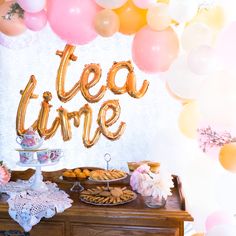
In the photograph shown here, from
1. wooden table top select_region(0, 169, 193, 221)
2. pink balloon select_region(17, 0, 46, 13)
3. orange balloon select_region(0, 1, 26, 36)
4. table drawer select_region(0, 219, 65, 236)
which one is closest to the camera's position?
wooden table top select_region(0, 169, 193, 221)

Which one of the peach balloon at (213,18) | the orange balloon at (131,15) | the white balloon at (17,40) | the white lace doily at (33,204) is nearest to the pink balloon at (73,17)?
the orange balloon at (131,15)

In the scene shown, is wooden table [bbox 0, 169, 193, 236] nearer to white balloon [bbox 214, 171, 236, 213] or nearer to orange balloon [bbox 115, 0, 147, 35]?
white balloon [bbox 214, 171, 236, 213]

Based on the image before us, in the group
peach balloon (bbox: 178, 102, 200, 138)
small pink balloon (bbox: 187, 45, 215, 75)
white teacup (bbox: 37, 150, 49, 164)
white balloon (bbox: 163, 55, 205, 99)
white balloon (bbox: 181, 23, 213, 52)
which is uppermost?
white balloon (bbox: 181, 23, 213, 52)

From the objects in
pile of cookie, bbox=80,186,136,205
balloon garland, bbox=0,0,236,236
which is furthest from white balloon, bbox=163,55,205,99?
pile of cookie, bbox=80,186,136,205

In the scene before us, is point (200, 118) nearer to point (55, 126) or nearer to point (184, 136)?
point (184, 136)

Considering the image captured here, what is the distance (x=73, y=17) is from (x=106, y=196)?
1009 millimetres

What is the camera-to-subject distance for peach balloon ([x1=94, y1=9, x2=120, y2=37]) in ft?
6.82

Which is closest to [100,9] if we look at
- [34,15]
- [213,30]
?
[34,15]

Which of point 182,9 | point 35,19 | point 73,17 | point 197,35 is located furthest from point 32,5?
point 197,35

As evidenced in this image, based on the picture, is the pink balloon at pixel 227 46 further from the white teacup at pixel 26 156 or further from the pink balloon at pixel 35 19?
the white teacup at pixel 26 156

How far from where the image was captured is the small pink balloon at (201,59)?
2029 mm

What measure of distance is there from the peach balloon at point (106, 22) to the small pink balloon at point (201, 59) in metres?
0.45

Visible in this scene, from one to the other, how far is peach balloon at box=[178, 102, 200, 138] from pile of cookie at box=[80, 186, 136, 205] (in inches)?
19.8

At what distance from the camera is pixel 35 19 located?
7.23 feet
